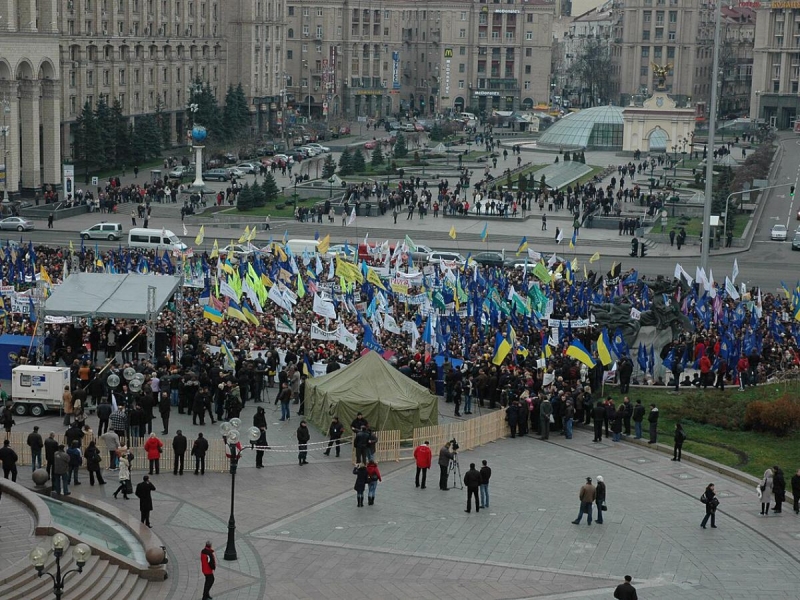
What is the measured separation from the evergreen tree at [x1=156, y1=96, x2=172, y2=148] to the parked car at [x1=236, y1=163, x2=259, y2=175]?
29.1 feet

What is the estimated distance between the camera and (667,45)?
154 metres

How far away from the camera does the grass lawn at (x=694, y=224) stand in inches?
2694

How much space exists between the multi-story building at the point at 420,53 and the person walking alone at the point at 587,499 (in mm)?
120063

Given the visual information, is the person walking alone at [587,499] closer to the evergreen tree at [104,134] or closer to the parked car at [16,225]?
the parked car at [16,225]

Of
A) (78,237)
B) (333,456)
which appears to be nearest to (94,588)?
(333,456)

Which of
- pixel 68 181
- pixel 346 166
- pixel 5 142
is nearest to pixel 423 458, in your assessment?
pixel 68 181

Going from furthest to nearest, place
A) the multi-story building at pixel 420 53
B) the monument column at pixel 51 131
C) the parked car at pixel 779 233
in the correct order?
the multi-story building at pixel 420 53 → the monument column at pixel 51 131 → the parked car at pixel 779 233

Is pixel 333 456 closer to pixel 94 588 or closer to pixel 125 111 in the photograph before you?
pixel 94 588

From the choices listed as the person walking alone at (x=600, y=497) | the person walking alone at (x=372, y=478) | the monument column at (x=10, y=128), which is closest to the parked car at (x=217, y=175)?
the monument column at (x=10, y=128)

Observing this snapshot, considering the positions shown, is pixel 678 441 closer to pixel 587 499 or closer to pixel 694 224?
pixel 587 499

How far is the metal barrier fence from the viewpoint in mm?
28734

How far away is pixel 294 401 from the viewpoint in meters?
34.1

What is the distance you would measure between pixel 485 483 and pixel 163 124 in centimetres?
7967

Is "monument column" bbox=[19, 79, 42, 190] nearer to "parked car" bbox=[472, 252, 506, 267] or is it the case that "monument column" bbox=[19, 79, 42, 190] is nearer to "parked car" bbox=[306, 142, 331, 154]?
"parked car" bbox=[472, 252, 506, 267]
